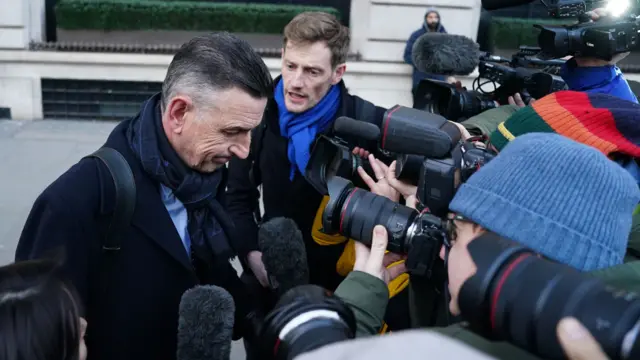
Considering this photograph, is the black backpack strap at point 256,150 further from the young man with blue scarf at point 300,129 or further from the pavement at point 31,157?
the pavement at point 31,157

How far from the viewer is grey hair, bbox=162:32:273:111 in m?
1.75

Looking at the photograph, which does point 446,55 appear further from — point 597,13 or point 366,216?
point 366,216

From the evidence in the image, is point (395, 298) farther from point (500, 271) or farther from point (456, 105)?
point (500, 271)

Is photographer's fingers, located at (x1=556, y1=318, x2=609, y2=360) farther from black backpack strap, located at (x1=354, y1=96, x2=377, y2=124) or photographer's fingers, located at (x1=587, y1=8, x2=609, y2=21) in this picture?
photographer's fingers, located at (x1=587, y1=8, x2=609, y2=21)

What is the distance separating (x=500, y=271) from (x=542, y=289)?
0.22ft

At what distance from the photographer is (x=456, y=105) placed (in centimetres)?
267

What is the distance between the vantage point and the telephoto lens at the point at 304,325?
1.15m

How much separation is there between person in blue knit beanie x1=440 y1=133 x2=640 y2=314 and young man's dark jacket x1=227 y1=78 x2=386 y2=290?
157 centimetres

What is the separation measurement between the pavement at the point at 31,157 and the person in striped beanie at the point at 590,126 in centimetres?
269

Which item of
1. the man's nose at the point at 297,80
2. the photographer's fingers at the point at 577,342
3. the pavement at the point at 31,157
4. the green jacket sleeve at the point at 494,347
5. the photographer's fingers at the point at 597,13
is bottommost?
the pavement at the point at 31,157

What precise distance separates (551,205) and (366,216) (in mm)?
813

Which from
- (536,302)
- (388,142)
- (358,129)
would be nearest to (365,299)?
(388,142)

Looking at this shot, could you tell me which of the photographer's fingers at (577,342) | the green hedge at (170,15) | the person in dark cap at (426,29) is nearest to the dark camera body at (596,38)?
the photographer's fingers at (577,342)

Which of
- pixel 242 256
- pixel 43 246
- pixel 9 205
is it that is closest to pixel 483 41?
pixel 9 205
